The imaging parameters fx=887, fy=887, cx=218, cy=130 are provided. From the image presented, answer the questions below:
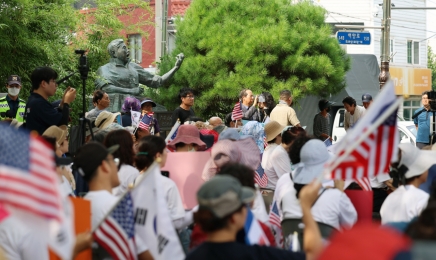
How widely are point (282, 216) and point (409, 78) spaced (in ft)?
134

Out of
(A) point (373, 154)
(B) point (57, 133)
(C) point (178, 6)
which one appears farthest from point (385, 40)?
(A) point (373, 154)

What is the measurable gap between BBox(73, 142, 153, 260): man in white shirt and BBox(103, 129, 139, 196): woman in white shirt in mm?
1691

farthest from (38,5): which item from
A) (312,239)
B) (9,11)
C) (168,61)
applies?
(168,61)

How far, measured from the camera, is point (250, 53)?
78.1ft

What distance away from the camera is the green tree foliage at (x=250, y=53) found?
23922 mm

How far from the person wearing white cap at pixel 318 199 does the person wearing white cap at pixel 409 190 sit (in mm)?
276

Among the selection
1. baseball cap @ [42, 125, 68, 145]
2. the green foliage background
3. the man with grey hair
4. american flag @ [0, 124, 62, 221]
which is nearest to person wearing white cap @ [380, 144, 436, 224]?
american flag @ [0, 124, 62, 221]

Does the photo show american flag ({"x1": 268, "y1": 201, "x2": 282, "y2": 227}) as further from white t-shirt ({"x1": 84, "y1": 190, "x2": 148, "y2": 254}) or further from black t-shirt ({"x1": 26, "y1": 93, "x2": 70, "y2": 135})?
black t-shirt ({"x1": 26, "y1": 93, "x2": 70, "y2": 135})

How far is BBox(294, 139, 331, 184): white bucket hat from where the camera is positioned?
6.59 metres

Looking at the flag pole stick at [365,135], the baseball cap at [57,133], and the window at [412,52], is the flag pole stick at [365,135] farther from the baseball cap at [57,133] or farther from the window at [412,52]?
the window at [412,52]

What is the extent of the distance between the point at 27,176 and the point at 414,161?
11.6 feet

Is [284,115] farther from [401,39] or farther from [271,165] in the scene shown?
[401,39]

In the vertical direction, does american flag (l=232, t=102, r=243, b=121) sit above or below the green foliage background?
below

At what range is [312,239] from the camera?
456 cm
